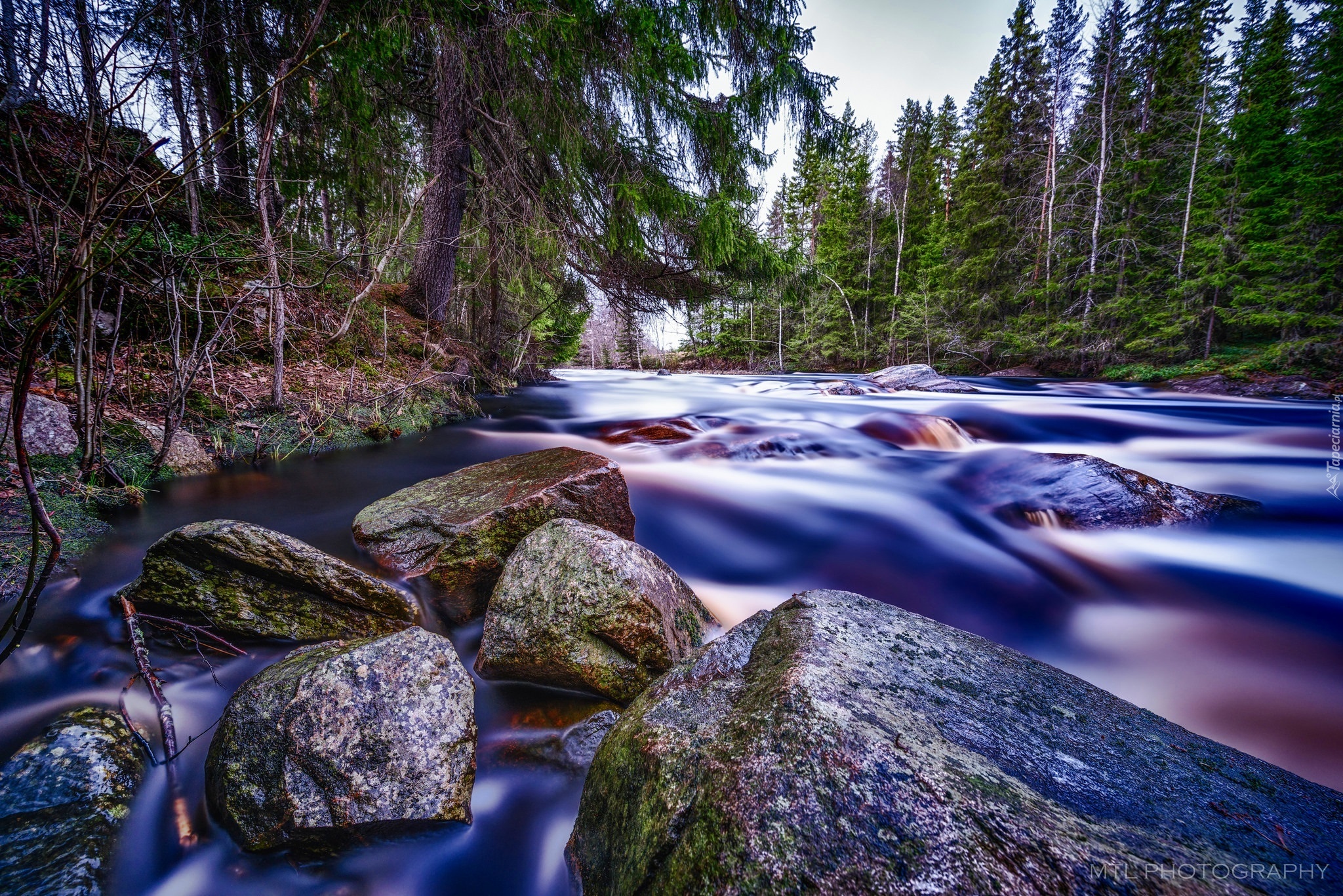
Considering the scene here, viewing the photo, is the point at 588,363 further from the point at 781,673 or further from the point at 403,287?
the point at 781,673

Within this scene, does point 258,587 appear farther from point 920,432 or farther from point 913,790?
point 920,432

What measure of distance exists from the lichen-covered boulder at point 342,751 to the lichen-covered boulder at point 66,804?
0.24 metres

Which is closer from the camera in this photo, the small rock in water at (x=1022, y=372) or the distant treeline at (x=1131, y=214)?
the distant treeline at (x=1131, y=214)

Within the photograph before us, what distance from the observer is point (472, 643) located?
251cm

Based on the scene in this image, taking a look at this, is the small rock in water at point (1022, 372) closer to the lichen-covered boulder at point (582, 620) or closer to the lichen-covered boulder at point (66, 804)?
the lichen-covered boulder at point (582, 620)

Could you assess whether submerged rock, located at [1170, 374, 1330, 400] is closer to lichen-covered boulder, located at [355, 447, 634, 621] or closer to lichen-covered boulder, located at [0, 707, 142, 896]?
lichen-covered boulder, located at [355, 447, 634, 621]

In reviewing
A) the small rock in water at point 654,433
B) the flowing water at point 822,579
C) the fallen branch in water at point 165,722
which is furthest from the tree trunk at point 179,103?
the small rock in water at point 654,433

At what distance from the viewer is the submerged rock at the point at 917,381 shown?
39.7ft

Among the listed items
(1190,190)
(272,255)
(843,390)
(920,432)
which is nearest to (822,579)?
(920,432)

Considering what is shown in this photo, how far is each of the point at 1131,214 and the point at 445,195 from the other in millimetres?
22908

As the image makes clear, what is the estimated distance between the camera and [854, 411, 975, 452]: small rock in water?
6.22m

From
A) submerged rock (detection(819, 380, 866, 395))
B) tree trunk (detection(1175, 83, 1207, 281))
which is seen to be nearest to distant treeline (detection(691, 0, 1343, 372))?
tree trunk (detection(1175, 83, 1207, 281))

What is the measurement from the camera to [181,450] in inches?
146

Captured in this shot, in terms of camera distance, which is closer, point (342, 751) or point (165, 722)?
point (342, 751)
